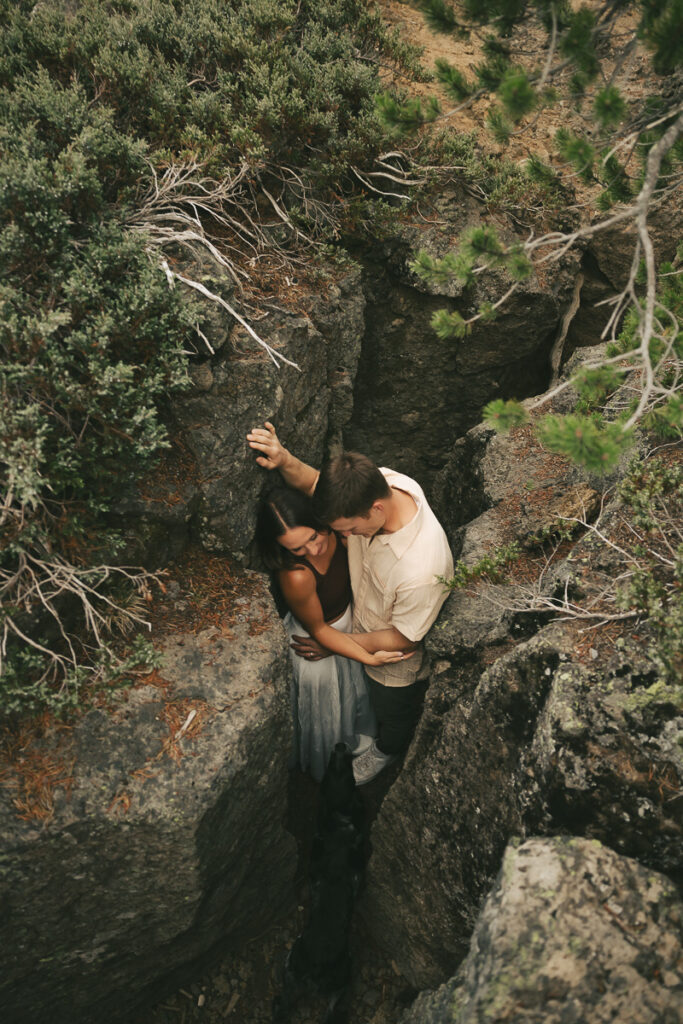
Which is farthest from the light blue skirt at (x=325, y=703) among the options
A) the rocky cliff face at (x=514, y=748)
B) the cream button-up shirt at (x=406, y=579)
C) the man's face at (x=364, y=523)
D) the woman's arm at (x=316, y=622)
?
the man's face at (x=364, y=523)

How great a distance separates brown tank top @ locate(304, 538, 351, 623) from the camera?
18.0ft

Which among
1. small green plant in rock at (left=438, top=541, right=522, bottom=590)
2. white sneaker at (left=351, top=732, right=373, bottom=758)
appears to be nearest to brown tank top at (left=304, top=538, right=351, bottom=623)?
small green plant in rock at (left=438, top=541, right=522, bottom=590)

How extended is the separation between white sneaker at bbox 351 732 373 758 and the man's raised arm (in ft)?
9.08

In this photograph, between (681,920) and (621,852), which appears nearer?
(681,920)

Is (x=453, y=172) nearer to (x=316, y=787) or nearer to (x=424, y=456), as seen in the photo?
(x=424, y=456)

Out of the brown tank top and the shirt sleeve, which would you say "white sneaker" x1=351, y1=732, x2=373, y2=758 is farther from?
the shirt sleeve

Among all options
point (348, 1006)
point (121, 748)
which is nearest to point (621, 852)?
point (121, 748)

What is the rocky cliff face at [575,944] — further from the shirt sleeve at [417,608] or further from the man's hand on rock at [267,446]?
the man's hand on rock at [267,446]

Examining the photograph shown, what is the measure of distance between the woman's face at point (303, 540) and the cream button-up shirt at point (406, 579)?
400 millimetres

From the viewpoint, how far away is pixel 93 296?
376 centimetres

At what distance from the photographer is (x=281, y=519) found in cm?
482

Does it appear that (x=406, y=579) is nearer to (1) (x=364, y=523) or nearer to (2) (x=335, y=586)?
(1) (x=364, y=523)

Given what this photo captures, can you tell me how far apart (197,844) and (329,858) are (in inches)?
75.6

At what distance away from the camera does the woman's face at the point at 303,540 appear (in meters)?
4.82
